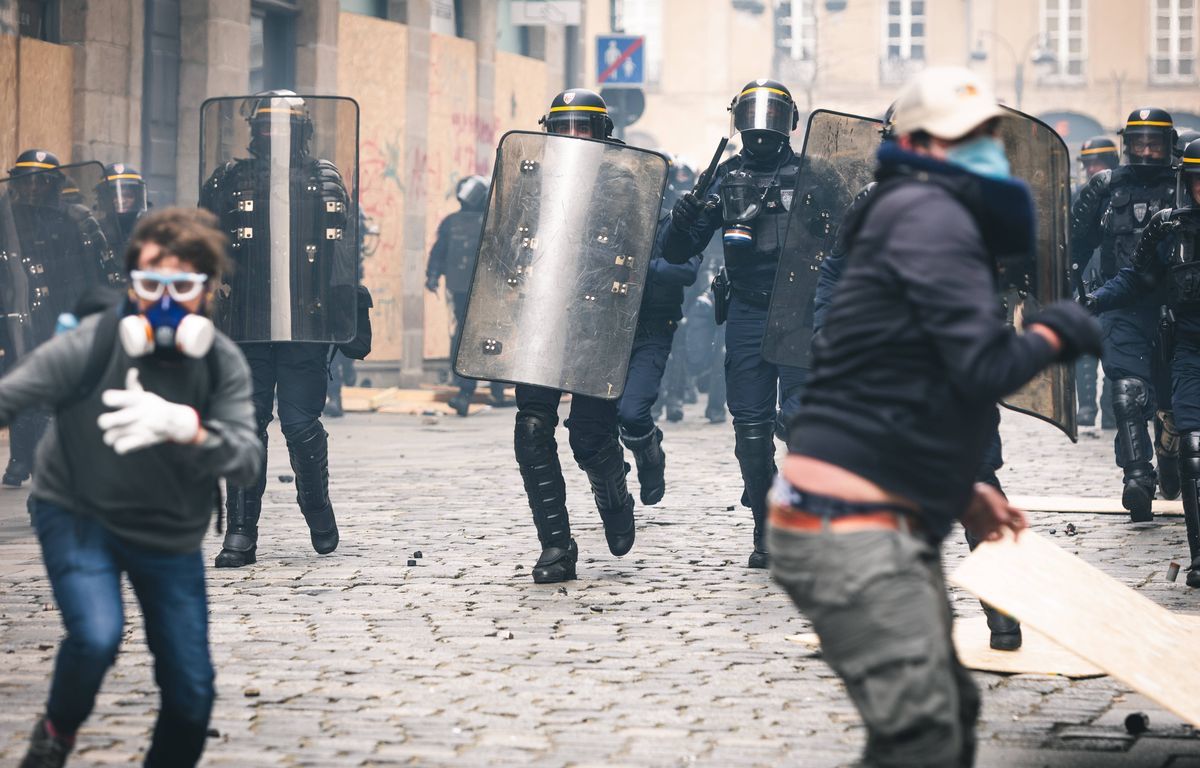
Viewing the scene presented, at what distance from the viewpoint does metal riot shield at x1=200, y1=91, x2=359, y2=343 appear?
323 inches

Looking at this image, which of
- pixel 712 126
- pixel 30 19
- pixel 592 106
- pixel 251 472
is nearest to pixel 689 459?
pixel 592 106

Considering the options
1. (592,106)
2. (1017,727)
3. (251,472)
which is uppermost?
(592,106)

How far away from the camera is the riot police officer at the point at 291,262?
8203 mm

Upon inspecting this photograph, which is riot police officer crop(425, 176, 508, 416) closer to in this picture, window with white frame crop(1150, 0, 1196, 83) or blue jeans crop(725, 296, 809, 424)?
blue jeans crop(725, 296, 809, 424)

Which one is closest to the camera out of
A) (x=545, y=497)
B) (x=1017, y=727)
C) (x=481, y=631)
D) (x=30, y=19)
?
(x=1017, y=727)

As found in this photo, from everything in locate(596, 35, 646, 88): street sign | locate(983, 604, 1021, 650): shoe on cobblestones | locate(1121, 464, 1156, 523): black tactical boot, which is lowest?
locate(983, 604, 1021, 650): shoe on cobblestones

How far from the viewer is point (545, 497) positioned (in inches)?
295

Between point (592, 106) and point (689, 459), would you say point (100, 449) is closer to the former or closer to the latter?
point (592, 106)

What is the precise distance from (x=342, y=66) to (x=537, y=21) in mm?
3821

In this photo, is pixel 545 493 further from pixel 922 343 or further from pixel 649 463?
pixel 922 343

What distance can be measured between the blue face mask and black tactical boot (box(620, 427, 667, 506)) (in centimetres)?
564

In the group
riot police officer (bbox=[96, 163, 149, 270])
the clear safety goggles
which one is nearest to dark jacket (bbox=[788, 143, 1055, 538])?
the clear safety goggles

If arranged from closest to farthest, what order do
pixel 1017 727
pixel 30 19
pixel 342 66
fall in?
pixel 1017 727, pixel 30 19, pixel 342 66

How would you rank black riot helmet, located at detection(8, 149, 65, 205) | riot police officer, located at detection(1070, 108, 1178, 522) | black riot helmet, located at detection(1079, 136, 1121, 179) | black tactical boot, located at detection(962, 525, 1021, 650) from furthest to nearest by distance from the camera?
black riot helmet, located at detection(1079, 136, 1121, 179)
black riot helmet, located at detection(8, 149, 65, 205)
riot police officer, located at detection(1070, 108, 1178, 522)
black tactical boot, located at detection(962, 525, 1021, 650)
